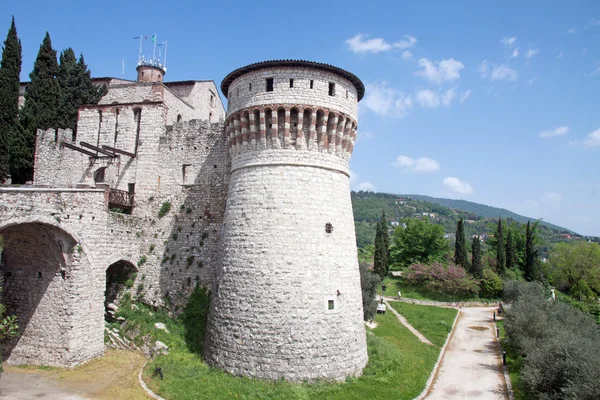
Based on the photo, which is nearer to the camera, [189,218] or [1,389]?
[1,389]

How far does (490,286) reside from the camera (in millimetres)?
43906

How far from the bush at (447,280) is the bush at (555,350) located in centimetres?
1654

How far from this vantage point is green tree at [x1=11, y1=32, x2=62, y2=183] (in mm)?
26250

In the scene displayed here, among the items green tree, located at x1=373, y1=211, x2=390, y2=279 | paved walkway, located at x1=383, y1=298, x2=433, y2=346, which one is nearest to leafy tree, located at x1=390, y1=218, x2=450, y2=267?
green tree, located at x1=373, y1=211, x2=390, y2=279

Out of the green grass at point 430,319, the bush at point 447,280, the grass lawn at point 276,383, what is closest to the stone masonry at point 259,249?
the grass lawn at point 276,383

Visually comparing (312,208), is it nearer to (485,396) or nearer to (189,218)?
(189,218)

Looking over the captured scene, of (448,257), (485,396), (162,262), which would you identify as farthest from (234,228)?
(448,257)

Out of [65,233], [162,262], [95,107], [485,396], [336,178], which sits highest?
[95,107]

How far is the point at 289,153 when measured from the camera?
54.5 feet

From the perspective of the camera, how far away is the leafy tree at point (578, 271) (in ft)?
153

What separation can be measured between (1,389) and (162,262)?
8371mm

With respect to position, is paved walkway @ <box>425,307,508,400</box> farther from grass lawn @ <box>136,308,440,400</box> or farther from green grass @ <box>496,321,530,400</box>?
grass lawn @ <box>136,308,440,400</box>

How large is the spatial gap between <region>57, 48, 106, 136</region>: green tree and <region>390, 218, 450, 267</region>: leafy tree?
138 ft

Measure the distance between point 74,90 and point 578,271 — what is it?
188 feet
